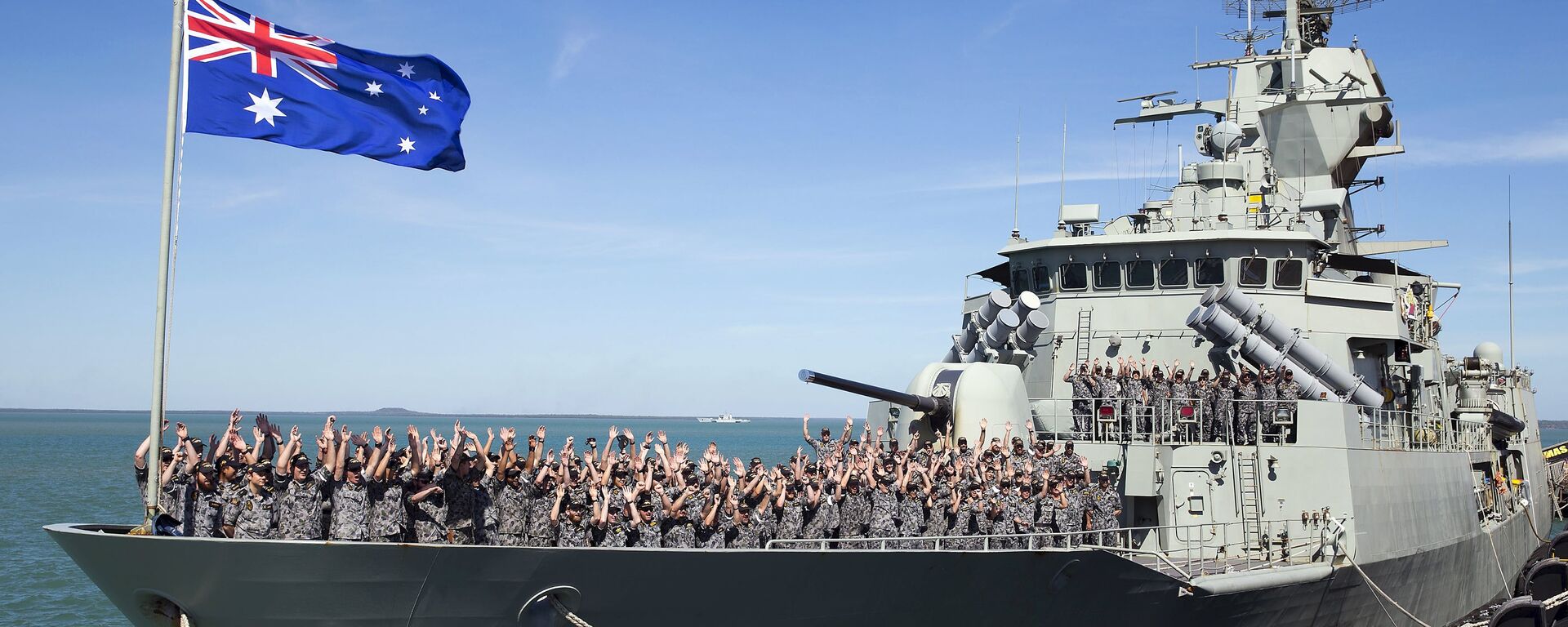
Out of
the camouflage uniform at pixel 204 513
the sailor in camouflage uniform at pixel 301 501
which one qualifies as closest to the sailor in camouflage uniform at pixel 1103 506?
the sailor in camouflage uniform at pixel 301 501

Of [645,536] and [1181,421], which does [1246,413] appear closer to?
[1181,421]

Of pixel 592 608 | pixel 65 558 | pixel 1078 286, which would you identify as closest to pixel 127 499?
pixel 65 558

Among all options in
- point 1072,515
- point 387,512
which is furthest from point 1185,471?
point 387,512

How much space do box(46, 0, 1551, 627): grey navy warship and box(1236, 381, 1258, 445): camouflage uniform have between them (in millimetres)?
195

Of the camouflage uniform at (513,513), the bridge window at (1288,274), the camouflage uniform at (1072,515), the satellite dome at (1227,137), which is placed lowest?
the camouflage uniform at (1072,515)

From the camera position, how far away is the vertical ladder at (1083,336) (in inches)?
593

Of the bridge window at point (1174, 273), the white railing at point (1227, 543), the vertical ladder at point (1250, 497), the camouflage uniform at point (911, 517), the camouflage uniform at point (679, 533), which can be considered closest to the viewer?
the camouflage uniform at point (679, 533)

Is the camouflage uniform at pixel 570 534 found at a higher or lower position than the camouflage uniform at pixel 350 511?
lower

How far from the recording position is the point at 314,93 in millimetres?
8312

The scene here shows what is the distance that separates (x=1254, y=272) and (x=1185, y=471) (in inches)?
139

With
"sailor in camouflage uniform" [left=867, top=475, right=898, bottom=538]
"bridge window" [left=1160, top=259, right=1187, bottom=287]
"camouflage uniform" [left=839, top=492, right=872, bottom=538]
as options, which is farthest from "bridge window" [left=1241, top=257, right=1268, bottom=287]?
"camouflage uniform" [left=839, top=492, right=872, bottom=538]

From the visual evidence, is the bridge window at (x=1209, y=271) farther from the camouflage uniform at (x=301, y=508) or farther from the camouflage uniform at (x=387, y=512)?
the camouflage uniform at (x=301, y=508)

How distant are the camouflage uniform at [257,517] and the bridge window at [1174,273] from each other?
10622 millimetres

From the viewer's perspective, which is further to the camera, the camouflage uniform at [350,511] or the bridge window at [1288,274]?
the bridge window at [1288,274]
